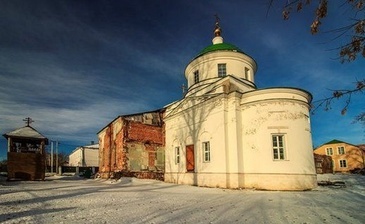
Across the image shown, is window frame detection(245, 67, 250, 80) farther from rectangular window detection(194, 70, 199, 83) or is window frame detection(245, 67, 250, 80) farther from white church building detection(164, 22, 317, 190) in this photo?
rectangular window detection(194, 70, 199, 83)

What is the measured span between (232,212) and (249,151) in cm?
864

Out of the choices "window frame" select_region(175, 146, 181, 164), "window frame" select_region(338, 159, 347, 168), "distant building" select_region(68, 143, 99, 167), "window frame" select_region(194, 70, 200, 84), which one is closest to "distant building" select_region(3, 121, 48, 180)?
"window frame" select_region(175, 146, 181, 164)

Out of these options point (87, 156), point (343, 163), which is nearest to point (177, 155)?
point (87, 156)

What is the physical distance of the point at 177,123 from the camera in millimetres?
21859

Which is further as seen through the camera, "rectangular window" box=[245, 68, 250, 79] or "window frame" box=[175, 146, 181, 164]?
"rectangular window" box=[245, 68, 250, 79]

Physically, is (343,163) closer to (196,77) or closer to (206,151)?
(196,77)

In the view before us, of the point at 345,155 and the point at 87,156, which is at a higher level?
the point at 87,156

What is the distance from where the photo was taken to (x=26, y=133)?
25250 millimetres

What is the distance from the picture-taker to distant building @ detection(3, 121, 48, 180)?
23.1m

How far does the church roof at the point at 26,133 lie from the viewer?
79.9ft

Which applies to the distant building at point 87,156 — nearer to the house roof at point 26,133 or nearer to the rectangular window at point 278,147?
the house roof at point 26,133

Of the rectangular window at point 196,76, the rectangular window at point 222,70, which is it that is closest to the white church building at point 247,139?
the rectangular window at point 222,70

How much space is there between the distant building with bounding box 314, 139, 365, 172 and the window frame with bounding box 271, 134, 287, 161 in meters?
42.3

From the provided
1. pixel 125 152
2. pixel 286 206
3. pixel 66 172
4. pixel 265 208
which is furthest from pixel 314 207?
pixel 66 172
